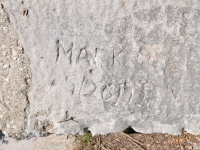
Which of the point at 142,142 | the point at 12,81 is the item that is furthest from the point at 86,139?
the point at 12,81

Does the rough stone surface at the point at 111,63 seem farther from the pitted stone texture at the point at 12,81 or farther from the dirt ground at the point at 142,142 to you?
the dirt ground at the point at 142,142

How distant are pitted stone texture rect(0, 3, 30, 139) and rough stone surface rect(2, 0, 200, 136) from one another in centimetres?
3

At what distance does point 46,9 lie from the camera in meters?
1.21

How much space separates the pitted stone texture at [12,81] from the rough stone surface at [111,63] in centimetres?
3

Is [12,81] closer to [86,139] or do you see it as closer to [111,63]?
[111,63]

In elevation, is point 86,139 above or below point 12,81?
below

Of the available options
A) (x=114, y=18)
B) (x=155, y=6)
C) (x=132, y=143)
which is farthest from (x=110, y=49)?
(x=132, y=143)

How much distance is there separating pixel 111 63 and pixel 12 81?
0.40 metres

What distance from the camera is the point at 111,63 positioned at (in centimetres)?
129

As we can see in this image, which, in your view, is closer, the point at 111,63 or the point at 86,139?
the point at 111,63

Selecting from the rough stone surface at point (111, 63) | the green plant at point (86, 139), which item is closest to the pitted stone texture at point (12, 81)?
the rough stone surface at point (111, 63)

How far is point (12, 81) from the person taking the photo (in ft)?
4.39

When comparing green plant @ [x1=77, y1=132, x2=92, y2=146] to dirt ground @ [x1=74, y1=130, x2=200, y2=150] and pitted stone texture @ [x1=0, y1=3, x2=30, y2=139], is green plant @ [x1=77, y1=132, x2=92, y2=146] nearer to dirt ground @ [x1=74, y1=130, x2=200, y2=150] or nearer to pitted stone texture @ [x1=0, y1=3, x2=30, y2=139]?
dirt ground @ [x1=74, y1=130, x2=200, y2=150]

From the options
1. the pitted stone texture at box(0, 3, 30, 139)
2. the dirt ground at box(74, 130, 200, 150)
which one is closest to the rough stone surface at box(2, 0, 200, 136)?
the pitted stone texture at box(0, 3, 30, 139)
